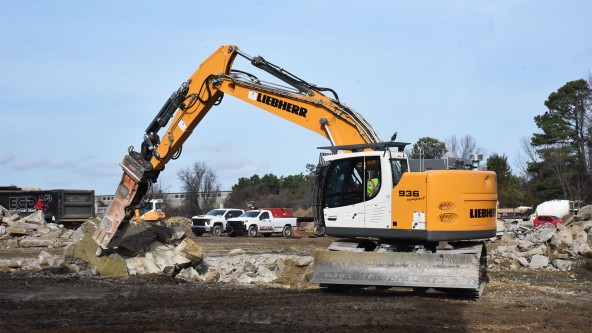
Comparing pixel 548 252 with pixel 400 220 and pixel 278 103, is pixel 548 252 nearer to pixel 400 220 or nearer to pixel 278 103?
pixel 400 220

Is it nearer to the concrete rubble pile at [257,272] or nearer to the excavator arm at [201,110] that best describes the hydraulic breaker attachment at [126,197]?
the excavator arm at [201,110]

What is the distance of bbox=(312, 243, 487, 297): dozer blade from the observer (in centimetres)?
1467

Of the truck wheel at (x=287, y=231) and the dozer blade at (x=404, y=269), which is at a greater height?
the dozer blade at (x=404, y=269)

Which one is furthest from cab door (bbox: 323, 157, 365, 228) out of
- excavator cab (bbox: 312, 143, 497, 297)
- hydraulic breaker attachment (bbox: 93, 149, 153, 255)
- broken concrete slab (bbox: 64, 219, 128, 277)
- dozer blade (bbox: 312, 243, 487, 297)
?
broken concrete slab (bbox: 64, 219, 128, 277)

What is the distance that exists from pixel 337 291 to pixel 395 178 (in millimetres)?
2736

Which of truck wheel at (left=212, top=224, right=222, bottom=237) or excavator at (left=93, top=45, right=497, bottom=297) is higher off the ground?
excavator at (left=93, top=45, right=497, bottom=297)

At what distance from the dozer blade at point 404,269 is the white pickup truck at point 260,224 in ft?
104

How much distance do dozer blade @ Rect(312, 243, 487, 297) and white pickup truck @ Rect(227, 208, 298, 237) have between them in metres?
31.8

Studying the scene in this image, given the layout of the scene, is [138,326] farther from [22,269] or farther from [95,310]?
[22,269]

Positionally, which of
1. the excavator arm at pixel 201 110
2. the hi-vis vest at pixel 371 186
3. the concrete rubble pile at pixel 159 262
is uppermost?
the excavator arm at pixel 201 110

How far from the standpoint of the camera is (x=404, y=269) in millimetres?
14883

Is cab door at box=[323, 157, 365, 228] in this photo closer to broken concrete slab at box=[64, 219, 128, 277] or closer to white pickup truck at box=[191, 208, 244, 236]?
broken concrete slab at box=[64, 219, 128, 277]

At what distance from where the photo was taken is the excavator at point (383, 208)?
Result: 1462 cm

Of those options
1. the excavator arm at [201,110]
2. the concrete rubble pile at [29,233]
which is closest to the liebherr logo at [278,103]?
the excavator arm at [201,110]
